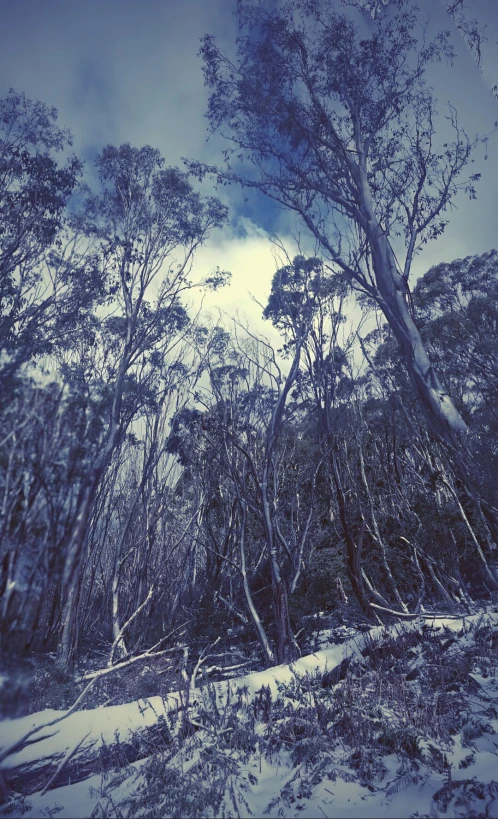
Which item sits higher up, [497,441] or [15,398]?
[497,441]

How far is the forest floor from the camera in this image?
269cm

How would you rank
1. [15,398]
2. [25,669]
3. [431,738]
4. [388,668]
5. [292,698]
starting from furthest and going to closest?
[388,668]
[292,698]
[431,738]
[15,398]
[25,669]

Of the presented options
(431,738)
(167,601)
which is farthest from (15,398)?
(167,601)

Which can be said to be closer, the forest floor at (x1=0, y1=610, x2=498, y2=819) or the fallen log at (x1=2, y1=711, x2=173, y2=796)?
the forest floor at (x1=0, y1=610, x2=498, y2=819)

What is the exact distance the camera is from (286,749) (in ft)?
11.8

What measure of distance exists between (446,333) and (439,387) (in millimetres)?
9579

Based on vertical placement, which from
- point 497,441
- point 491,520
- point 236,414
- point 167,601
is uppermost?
point 236,414

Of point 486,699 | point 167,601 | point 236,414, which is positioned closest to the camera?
point 486,699

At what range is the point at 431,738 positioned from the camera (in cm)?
335

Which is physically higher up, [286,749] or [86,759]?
Result: [86,759]

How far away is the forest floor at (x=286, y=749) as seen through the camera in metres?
2.69

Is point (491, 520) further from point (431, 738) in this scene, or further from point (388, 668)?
point (431, 738)

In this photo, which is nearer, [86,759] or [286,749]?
[86,759]

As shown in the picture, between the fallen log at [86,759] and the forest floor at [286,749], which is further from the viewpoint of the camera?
the fallen log at [86,759]
